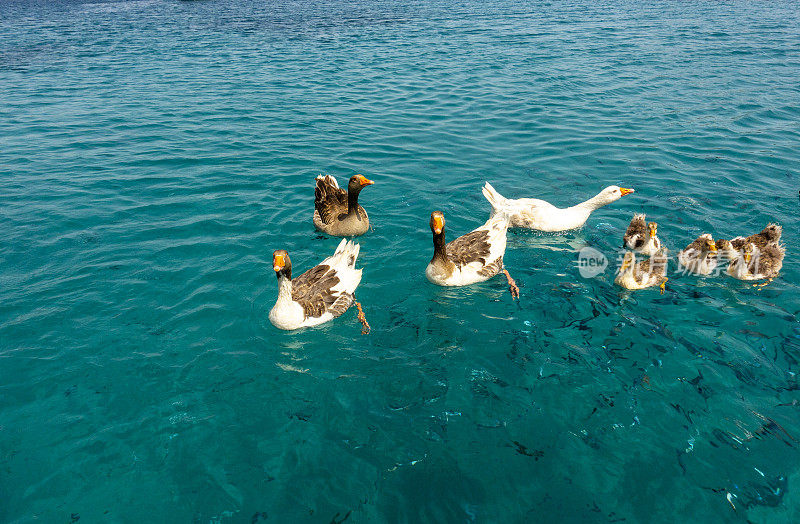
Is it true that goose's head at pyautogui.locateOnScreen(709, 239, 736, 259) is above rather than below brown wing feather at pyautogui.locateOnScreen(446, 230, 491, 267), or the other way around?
above

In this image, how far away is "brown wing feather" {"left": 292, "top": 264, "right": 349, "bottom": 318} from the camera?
29.4 feet

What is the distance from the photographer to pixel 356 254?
10.2 metres

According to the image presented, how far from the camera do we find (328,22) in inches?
1550

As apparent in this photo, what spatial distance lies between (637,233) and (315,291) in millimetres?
6973

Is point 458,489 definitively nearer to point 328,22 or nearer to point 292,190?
point 292,190

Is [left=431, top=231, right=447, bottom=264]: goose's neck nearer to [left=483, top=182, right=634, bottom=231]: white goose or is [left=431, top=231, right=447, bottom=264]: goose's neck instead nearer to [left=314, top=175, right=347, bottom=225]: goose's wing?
[left=483, top=182, right=634, bottom=231]: white goose

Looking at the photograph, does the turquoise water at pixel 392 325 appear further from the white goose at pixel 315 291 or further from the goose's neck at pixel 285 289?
the goose's neck at pixel 285 289

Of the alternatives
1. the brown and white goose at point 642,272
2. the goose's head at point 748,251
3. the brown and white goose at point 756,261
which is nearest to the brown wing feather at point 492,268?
the brown and white goose at point 642,272

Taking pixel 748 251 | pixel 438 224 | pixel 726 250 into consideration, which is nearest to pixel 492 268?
pixel 438 224

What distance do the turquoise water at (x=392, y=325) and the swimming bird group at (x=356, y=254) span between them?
33cm

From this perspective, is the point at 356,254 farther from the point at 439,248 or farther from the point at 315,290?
the point at 439,248

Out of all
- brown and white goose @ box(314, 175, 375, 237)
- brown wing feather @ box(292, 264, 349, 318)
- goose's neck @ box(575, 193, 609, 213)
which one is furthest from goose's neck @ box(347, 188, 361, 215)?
goose's neck @ box(575, 193, 609, 213)

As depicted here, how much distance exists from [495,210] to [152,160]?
11.1 m

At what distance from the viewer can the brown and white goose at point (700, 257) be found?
32.3ft
